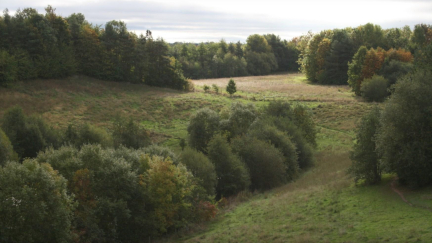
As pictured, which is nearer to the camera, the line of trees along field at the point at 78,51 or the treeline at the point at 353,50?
the line of trees along field at the point at 78,51

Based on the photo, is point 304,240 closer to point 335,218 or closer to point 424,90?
point 335,218

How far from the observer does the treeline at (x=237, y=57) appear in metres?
140

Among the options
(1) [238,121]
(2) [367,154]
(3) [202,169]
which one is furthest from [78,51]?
(2) [367,154]

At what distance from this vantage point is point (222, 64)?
143125mm

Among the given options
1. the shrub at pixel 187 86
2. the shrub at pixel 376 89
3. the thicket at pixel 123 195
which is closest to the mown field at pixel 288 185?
the thicket at pixel 123 195

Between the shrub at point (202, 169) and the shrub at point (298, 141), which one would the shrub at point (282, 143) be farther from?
the shrub at point (202, 169)

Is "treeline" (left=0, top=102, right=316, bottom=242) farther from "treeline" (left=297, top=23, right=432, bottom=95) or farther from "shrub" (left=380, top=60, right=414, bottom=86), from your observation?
"treeline" (left=297, top=23, right=432, bottom=95)

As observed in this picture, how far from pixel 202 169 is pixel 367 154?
44.3 feet

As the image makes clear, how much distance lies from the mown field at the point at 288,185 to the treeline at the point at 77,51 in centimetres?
280

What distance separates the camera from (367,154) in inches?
1075

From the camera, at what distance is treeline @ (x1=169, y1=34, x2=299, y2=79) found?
140 metres

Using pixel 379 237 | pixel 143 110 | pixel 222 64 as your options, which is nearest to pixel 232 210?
pixel 379 237

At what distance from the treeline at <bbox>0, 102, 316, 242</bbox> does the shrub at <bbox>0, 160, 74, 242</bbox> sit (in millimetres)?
47

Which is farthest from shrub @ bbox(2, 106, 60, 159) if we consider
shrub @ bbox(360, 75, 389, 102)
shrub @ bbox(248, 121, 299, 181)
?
shrub @ bbox(360, 75, 389, 102)
